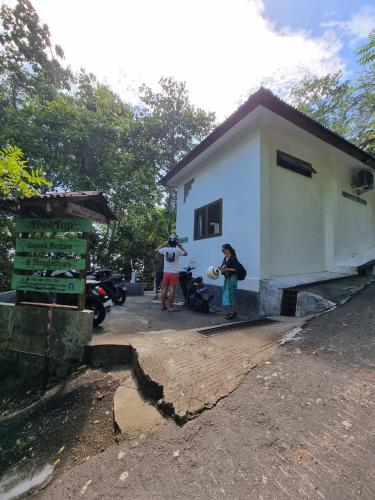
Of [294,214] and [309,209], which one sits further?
[309,209]

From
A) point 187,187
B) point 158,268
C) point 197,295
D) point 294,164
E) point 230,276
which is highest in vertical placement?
point 187,187

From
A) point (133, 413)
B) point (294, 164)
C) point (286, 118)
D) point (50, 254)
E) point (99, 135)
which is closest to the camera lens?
point (133, 413)

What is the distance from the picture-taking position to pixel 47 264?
4.15 meters

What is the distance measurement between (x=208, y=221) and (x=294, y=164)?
9.51 ft

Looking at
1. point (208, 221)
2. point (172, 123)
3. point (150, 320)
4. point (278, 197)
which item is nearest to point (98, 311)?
point (150, 320)

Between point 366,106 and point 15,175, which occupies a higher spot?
point 366,106

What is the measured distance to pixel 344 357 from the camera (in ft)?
9.11

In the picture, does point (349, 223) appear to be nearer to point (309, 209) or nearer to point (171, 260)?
point (309, 209)

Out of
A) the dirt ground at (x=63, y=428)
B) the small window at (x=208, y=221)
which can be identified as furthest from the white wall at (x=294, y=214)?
the dirt ground at (x=63, y=428)

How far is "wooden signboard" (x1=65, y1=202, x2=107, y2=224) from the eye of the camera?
3852 mm

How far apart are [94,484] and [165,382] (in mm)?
924

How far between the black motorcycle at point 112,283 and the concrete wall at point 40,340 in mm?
2258

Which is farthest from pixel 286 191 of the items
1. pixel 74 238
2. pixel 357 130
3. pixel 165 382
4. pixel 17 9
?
pixel 17 9

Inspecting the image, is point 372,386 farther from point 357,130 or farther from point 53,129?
point 53,129
